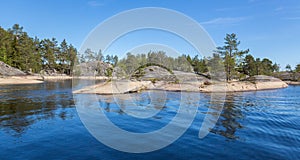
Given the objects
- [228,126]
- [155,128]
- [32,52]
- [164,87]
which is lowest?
[155,128]

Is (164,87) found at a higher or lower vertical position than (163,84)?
lower

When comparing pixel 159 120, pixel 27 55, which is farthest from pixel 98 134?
pixel 27 55

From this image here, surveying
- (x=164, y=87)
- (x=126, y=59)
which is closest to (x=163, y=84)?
(x=164, y=87)

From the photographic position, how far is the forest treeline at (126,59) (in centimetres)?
5097

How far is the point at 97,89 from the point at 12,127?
17.7m

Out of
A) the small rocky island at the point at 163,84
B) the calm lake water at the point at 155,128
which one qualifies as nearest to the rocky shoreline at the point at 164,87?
the small rocky island at the point at 163,84

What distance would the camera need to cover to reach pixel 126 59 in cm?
5612

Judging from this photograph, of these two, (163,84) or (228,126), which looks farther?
(163,84)

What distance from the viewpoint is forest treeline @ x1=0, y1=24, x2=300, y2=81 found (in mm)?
50969

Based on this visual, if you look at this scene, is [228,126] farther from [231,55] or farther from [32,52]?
[32,52]

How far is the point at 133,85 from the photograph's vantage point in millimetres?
31625

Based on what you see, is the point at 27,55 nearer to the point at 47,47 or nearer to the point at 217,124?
the point at 47,47

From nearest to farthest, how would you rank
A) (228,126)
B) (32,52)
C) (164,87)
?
(228,126) < (164,87) < (32,52)

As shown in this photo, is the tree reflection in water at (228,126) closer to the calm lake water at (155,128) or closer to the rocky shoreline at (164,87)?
the calm lake water at (155,128)
